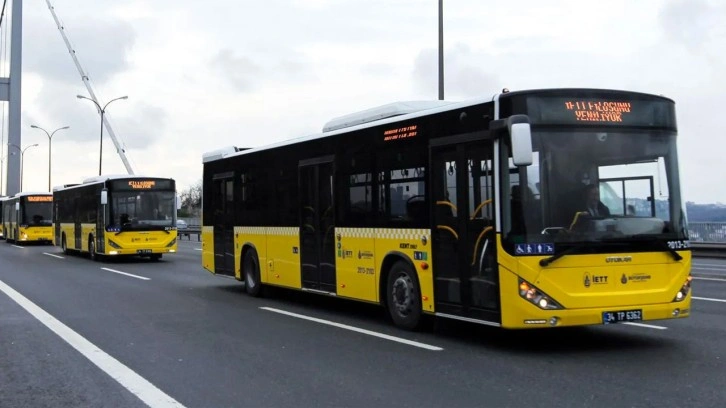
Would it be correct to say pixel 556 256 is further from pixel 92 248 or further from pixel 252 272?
pixel 92 248

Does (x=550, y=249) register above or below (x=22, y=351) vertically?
above

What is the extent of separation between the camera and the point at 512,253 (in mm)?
7789

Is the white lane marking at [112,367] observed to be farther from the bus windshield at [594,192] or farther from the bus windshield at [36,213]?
the bus windshield at [36,213]

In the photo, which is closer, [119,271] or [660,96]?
[660,96]

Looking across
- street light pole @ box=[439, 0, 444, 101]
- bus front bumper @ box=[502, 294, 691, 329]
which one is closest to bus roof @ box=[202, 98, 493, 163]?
bus front bumper @ box=[502, 294, 691, 329]

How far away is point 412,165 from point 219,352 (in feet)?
10.6

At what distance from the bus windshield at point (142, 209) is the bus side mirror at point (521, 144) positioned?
66.9 ft

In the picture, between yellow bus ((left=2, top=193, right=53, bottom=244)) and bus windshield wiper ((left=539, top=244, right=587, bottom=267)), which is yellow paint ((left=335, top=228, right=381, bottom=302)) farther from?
yellow bus ((left=2, top=193, right=53, bottom=244))

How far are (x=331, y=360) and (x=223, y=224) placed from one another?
820cm

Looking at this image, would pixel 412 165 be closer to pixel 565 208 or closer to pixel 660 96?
pixel 565 208

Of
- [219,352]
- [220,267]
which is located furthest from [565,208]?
[220,267]

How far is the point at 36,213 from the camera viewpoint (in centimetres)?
4353

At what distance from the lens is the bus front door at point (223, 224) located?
50.2ft

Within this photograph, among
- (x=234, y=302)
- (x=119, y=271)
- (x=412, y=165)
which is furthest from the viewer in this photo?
(x=119, y=271)
